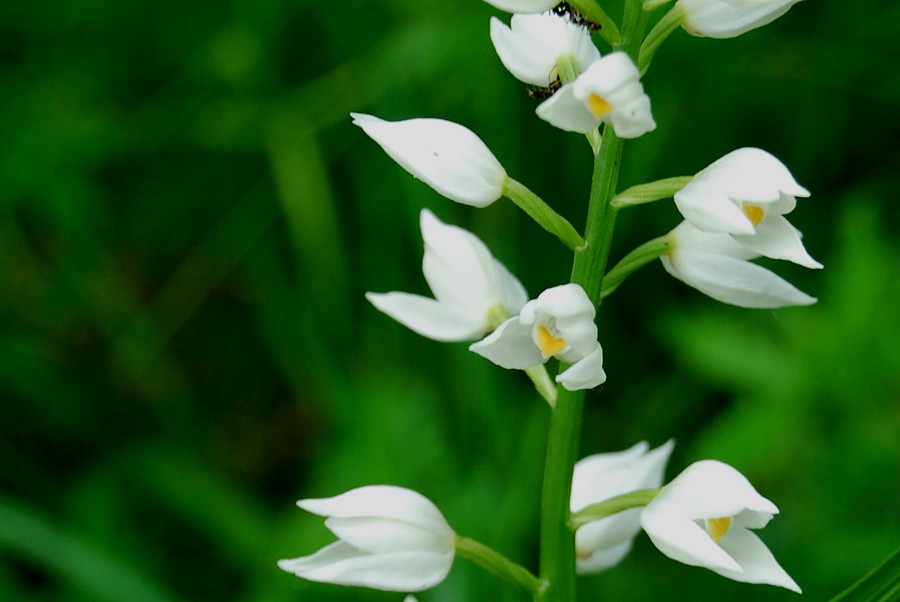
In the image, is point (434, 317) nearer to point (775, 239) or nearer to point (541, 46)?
point (541, 46)

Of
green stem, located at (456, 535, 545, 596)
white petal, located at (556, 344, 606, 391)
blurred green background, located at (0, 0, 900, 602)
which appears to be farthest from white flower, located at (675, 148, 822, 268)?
blurred green background, located at (0, 0, 900, 602)

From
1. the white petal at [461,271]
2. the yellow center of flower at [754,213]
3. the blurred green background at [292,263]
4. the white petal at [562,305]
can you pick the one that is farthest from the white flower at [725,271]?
the blurred green background at [292,263]

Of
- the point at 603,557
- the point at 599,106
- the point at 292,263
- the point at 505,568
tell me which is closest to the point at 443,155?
the point at 599,106

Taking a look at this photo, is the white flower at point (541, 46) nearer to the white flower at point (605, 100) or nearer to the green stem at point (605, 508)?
the white flower at point (605, 100)

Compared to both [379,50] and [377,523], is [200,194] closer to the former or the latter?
[379,50]

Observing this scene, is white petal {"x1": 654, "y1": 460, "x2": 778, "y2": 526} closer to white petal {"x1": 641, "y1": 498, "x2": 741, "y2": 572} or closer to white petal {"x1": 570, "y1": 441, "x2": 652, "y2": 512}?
white petal {"x1": 641, "y1": 498, "x2": 741, "y2": 572}
